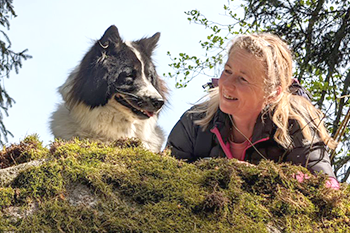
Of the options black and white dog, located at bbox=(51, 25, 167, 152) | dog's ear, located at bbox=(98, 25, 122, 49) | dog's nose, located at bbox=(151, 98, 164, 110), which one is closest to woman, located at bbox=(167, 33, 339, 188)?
dog's nose, located at bbox=(151, 98, 164, 110)

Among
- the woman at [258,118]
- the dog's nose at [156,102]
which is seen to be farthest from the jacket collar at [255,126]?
the dog's nose at [156,102]

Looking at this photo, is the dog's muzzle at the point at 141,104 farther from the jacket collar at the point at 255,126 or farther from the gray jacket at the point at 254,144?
the jacket collar at the point at 255,126

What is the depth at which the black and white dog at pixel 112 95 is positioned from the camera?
5934 millimetres

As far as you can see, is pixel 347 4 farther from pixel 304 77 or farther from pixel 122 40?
pixel 122 40

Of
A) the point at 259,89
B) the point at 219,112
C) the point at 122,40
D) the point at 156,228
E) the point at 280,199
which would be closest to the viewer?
the point at 156,228

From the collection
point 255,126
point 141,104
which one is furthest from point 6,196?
point 141,104

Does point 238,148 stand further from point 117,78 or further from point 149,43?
point 149,43

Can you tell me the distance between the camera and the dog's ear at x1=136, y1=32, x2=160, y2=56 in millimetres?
6453

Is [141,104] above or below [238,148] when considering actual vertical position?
below

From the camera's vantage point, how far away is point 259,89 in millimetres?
3607

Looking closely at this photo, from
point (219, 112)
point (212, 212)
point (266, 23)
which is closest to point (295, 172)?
point (212, 212)

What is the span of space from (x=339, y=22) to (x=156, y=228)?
787cm

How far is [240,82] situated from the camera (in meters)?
3.56

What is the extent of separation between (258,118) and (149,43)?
3156 millimetres
